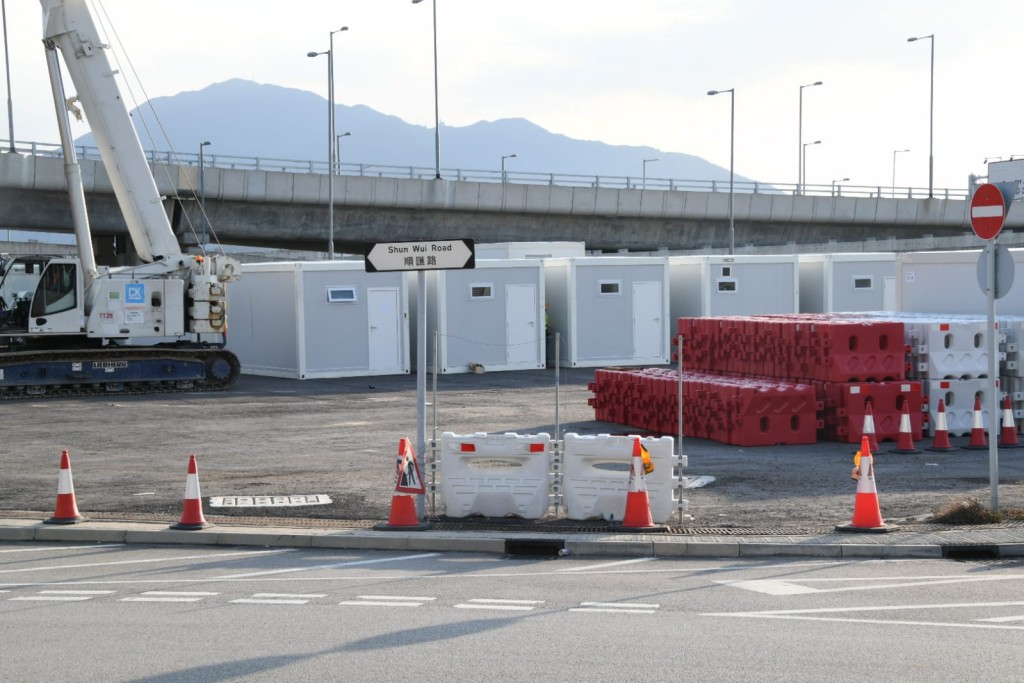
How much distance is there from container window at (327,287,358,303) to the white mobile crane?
9.46 ft

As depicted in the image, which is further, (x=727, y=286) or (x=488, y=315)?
(x=727, y=286)

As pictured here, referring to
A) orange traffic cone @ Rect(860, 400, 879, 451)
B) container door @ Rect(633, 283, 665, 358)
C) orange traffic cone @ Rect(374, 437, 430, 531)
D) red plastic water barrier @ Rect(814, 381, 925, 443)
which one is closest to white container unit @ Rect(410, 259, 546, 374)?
container door @ Rect(633, 283, 665, 358)

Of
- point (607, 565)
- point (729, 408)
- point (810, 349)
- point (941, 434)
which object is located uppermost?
point (810, 349)

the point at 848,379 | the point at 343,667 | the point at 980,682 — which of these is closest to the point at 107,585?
the point at 343,667

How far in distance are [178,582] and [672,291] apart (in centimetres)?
2887

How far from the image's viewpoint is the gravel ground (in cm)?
1405

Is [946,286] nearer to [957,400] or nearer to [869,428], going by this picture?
[957,400]

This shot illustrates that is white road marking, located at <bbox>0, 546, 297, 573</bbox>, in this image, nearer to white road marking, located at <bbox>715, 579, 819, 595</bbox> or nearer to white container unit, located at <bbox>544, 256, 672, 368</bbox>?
white road marking, located at <bbox>715, 579, 819, 595</bbox>

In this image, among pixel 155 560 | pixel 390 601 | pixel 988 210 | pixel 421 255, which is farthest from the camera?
pixel 988 210

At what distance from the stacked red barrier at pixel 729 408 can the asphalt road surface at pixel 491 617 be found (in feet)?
25.4

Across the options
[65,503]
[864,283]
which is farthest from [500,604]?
[864,283]

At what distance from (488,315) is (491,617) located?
983 inches

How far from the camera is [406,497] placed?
494 inches

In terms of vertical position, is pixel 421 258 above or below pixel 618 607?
above
